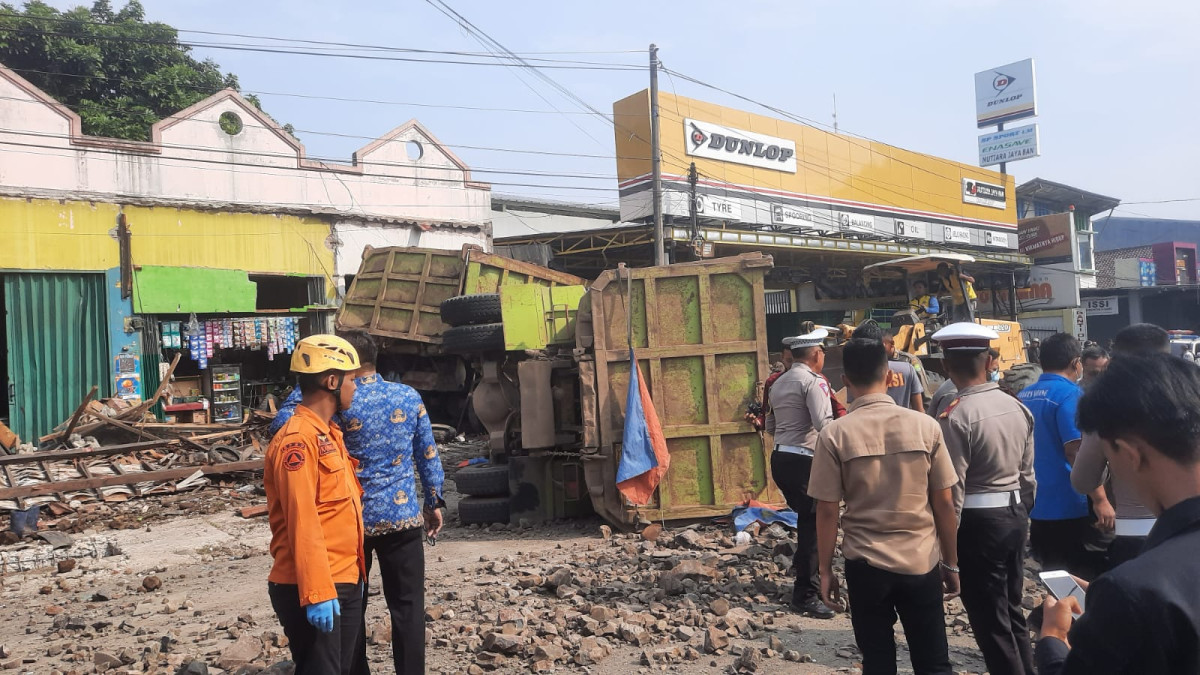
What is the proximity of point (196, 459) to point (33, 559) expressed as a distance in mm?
3374

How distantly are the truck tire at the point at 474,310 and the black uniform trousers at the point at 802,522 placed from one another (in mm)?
5225

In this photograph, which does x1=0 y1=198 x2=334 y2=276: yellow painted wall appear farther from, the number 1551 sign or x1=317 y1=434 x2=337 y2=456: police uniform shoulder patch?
the number 1551 sign

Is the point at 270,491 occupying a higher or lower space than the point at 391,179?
lower

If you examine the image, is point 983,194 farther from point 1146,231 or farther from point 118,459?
point 1146,231

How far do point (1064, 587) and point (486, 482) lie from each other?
21.9 ft

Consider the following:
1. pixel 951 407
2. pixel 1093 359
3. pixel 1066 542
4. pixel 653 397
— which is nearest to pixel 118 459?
pixel 653 397

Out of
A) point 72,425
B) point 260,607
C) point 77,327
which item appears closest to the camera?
point 260,607

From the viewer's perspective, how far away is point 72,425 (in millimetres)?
10789

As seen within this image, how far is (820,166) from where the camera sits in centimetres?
2525

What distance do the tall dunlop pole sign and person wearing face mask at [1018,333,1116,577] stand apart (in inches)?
1607

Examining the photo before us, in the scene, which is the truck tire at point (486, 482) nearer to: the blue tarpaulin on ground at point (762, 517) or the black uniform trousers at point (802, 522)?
the blue tarpaulin on ground at point (762, 517)

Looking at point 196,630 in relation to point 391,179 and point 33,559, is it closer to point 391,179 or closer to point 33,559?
point 33,559

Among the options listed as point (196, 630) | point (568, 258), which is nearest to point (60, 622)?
point (196, 630)

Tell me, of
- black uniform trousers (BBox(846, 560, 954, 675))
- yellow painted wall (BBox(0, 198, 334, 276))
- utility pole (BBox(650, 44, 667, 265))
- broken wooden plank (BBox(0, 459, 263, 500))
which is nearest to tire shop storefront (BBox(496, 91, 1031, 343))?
utility pole (BBox(650, 44, 667, 265))
